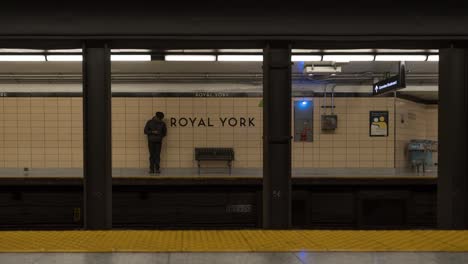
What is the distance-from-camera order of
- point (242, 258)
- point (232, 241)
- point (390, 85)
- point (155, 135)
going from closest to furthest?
point (242, 258)
point (232, 241)
point (390, 85)
point (155, 135)

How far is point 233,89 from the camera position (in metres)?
12.6

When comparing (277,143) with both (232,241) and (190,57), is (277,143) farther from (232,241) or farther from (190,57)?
(190,57)

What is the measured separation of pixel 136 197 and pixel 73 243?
3.87 m

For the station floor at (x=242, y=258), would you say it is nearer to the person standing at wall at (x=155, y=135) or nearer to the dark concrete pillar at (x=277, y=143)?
the dark concrete pillar at (x=277, y=143)

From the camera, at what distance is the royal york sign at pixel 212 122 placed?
12.6 m

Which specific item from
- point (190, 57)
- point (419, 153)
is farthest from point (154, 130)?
point (419, 153)

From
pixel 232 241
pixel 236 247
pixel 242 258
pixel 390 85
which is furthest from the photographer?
pixel 390 85

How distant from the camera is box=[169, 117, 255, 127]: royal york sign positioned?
12570 millimetres

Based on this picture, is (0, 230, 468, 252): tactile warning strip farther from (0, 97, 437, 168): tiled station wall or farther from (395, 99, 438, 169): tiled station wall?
(395, 99, 438, 169): tiled station wall

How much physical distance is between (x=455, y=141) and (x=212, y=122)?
886cm

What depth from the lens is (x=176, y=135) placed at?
12.6 m

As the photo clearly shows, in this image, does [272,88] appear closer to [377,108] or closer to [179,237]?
[179,237]

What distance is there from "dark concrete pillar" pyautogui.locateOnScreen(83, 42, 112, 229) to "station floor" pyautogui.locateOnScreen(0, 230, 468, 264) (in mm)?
264

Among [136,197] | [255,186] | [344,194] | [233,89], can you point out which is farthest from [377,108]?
[136,197]
